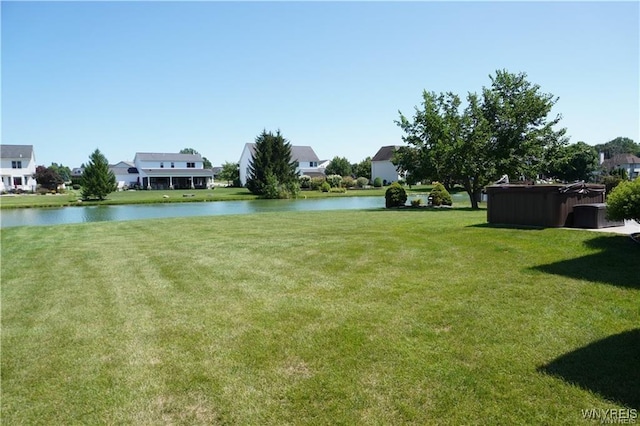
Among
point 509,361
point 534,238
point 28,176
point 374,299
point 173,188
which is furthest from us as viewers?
point 173,188

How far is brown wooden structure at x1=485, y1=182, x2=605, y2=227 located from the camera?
8578 millimetres

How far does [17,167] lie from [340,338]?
65821 millimetres

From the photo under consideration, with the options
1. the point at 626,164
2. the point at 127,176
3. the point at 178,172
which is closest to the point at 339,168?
the point at 178,172

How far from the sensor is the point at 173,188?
215ft

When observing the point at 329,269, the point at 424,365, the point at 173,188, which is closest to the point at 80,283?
the point at 329,269

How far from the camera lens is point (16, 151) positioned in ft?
185

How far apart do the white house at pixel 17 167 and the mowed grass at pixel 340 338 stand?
59.0 meters

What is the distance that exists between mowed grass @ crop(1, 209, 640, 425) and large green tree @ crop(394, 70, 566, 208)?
15.6 metres

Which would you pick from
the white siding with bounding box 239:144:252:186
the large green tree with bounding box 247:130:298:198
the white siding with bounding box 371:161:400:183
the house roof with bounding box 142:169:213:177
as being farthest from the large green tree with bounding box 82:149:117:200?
the white siding with bounding box 371:161:400:183

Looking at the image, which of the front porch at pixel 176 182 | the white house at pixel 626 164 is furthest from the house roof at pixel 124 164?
the white house at pixel 626 164

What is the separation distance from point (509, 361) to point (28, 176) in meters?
67.9

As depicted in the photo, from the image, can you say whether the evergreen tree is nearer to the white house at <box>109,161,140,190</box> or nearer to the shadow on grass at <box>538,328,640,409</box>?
the white house at <box>109,161,140,190</box>

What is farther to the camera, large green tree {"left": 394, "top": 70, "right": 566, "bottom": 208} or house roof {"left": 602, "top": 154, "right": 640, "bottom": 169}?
house roof {"left": 602, "top": 154, "right": 640, "bottom": 169}

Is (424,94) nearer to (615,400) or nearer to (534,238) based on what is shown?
(534,238)
